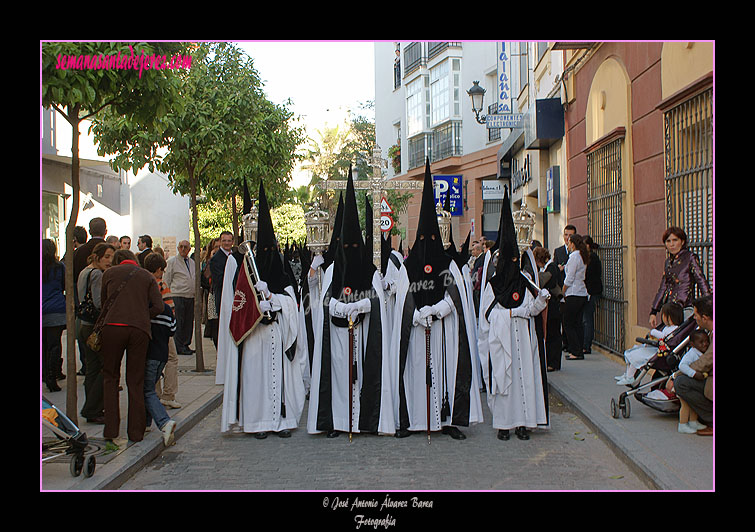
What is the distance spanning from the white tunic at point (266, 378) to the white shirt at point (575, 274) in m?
5.48

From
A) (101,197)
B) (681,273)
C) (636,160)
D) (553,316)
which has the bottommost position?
(553,316)

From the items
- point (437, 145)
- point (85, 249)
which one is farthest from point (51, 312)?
point (437, 145)

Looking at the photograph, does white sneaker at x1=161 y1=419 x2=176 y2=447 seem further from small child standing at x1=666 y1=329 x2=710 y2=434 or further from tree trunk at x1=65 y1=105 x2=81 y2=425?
small child standing at x1=666 y1=329 x2=710 y2=434

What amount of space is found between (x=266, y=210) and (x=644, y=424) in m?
4.42

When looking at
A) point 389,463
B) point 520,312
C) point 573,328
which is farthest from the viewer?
point 573,328

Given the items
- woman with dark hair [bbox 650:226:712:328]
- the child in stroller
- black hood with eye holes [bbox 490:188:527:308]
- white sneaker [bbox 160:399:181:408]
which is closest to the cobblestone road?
white sneaker [bbox 160:399:181:408]

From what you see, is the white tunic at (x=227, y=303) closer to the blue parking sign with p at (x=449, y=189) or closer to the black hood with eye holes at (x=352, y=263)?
the black hood with eye holes at (x=352, y=263)

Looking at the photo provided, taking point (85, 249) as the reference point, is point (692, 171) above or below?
above

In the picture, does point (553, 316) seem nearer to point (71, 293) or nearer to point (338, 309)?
point (338, 309)

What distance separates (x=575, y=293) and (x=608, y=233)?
144cm

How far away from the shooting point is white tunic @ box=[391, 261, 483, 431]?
25.2ft

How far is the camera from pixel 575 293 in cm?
1188

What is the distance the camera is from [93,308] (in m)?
7.84

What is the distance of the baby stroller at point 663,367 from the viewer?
23.8 ft
